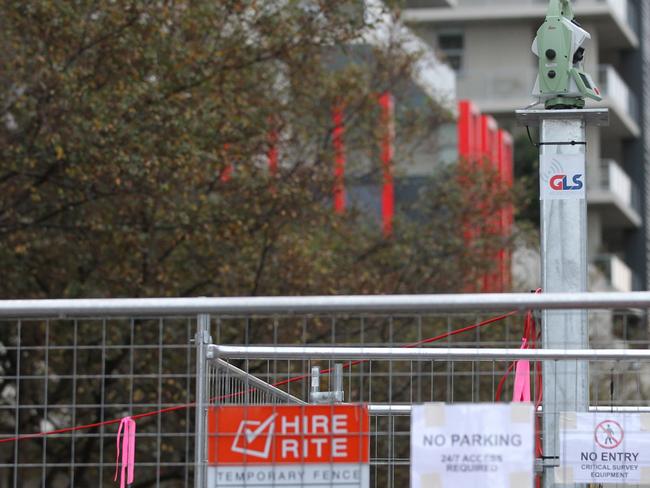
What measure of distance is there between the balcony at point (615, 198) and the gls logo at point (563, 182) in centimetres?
3989

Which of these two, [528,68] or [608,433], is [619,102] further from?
[608,433]

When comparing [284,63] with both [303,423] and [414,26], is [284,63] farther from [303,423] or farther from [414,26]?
[303,423]

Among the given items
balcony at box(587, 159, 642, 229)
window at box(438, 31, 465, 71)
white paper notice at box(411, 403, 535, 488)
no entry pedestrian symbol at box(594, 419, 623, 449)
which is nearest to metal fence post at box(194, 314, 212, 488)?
white paper notice at box(411, 403, 535, 488)

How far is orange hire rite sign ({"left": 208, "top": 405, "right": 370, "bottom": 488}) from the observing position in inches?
196

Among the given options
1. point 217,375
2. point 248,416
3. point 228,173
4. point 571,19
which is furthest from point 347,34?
point 248,416

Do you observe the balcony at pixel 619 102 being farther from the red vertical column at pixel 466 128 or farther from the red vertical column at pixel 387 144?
the red vertical column at pixel 387 144

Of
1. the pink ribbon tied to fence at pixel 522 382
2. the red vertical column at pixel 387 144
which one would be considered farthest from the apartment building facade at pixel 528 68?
the pink ribbon tied to fence at pixel 522 382

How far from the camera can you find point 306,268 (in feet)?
59.8

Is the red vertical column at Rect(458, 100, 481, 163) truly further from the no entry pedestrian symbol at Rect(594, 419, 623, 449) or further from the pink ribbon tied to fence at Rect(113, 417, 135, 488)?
the no entry pedestrian symbol at Rect(594, 419, 623, 449)

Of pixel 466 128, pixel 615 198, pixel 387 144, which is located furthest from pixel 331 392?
pixel 615 198

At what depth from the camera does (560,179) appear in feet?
27.3

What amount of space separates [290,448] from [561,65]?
160 inches

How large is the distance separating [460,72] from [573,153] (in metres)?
43.5

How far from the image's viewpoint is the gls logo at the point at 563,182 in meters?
8.31
